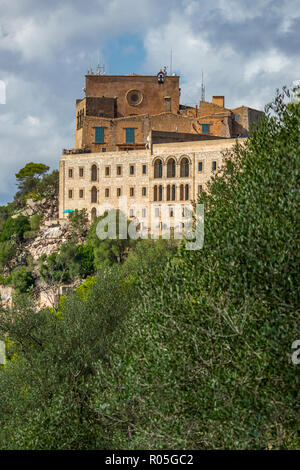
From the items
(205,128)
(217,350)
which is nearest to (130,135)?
(205,128)

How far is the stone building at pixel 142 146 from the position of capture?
5653 cm


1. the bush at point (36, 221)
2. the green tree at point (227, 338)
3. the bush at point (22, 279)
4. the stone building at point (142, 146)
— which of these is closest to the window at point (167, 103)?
the stone building at point (142, 146)

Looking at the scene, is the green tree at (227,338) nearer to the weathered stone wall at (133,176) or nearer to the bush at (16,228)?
the weathered stone wall at (133,176)

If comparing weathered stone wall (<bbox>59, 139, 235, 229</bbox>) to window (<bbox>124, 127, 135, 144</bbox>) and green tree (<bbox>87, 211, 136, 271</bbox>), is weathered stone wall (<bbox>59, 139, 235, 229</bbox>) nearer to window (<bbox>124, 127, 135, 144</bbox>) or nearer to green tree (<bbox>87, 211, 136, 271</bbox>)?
window (<bbox>124, 127, 135, 144</bbox>)

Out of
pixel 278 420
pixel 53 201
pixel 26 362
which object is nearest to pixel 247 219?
pixel 278 420

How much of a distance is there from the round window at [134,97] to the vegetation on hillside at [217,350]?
4701 centimetres

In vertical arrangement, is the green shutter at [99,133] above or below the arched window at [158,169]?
above

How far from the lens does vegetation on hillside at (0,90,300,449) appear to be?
13195 millimetres

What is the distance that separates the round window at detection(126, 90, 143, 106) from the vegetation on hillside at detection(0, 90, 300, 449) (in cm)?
4701

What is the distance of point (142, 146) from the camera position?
60.5 metres

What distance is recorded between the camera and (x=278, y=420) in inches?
519

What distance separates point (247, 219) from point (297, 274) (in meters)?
1.61

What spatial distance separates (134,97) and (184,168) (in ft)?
39.9
